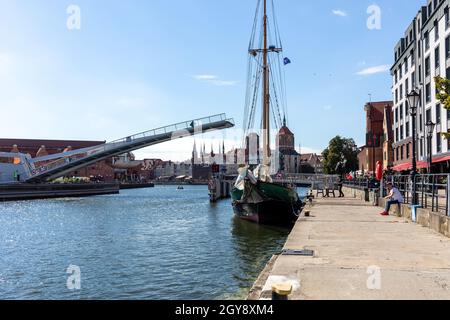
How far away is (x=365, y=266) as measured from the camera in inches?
309

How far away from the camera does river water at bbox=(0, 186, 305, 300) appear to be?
10.7 metres

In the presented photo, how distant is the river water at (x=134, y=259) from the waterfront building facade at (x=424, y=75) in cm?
1966

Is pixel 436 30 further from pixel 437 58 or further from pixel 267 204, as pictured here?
pixel 267 204

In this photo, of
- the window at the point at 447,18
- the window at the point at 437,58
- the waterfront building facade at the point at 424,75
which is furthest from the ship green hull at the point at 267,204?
the window at the point at 437,58

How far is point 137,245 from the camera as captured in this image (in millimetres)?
17906

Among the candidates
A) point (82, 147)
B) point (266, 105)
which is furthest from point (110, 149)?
point (82, 147)

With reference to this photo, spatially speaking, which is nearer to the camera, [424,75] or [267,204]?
[267,204]

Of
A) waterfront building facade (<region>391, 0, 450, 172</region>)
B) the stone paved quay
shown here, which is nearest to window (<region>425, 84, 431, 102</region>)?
waterfront building facade (<region>391, 0, 450, 172</region>)

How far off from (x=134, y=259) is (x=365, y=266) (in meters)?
8.99

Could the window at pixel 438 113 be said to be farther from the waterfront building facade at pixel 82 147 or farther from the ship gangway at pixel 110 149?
the waterfront building facade at pixel 82 147

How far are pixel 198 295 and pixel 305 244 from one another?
113 inches

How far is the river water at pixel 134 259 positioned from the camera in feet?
35.2

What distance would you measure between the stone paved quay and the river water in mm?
2215
